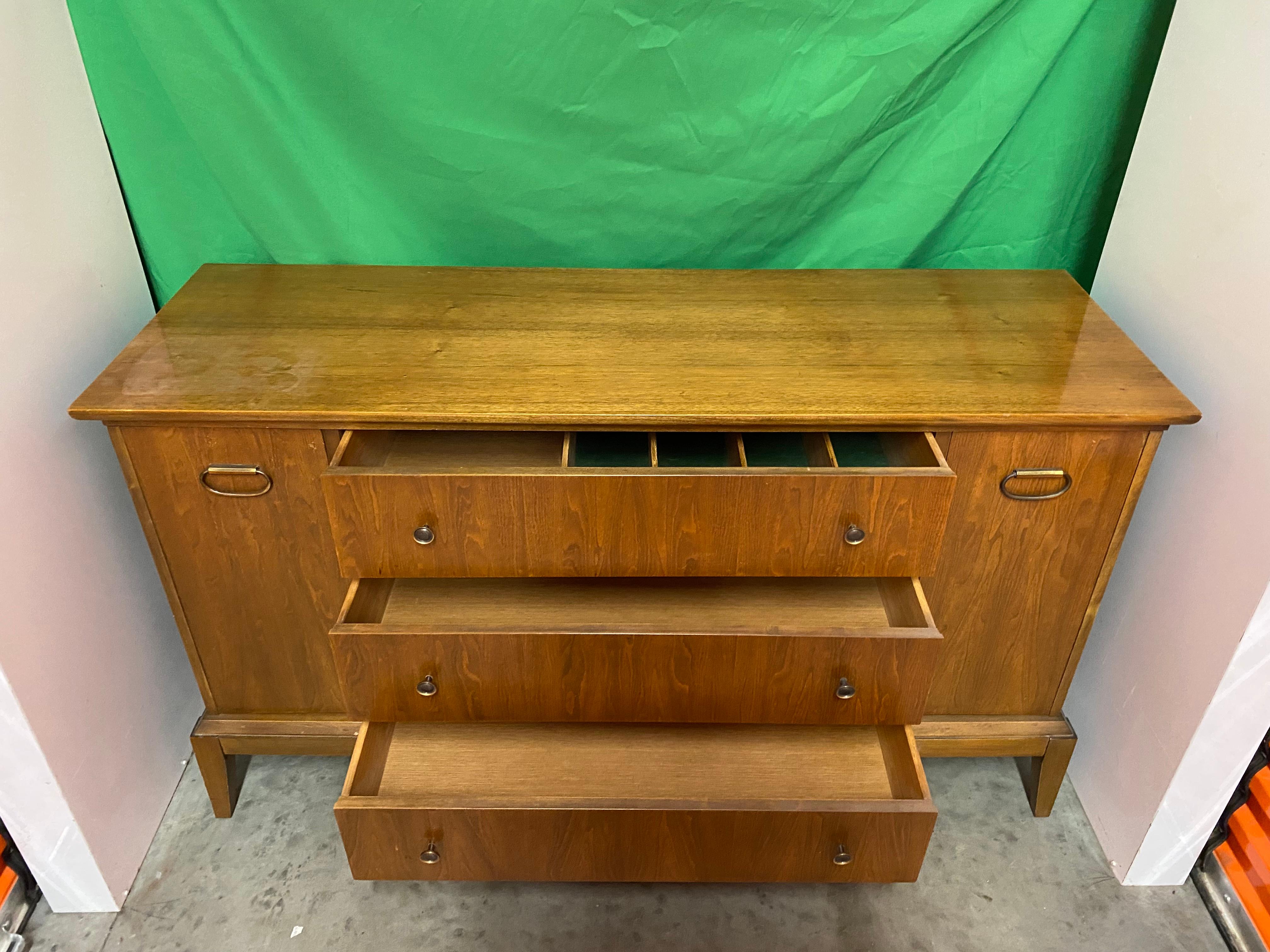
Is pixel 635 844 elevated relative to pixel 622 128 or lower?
lower

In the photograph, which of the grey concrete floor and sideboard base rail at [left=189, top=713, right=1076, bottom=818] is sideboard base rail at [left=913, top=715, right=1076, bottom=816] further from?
the grey concrete floor

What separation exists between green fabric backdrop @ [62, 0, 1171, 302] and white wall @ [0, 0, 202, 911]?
12 cm

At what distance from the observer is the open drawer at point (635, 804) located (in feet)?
4.00

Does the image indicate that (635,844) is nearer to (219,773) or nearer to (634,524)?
(634,524)

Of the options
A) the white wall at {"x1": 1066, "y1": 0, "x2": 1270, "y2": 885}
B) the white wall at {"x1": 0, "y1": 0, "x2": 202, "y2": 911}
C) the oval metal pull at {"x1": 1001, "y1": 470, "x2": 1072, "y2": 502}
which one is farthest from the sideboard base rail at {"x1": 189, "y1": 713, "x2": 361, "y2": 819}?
the white wall at {"x1": 1066, "y1": 0, "x2": 1270, "y2": 885}

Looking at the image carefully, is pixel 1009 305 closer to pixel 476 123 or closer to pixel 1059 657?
pixel 1059 657

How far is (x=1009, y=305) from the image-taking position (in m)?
1.43

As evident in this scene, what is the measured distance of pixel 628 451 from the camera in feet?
4.88

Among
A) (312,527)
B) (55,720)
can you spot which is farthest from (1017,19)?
(55,720)

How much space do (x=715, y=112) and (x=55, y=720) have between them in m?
1.31

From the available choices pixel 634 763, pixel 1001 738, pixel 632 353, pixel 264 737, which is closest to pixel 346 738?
pixel 264 737

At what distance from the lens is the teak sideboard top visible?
1.17 metres

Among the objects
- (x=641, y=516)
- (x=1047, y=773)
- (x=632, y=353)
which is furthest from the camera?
(x=1047, y=773)

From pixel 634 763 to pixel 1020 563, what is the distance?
2.05ft
